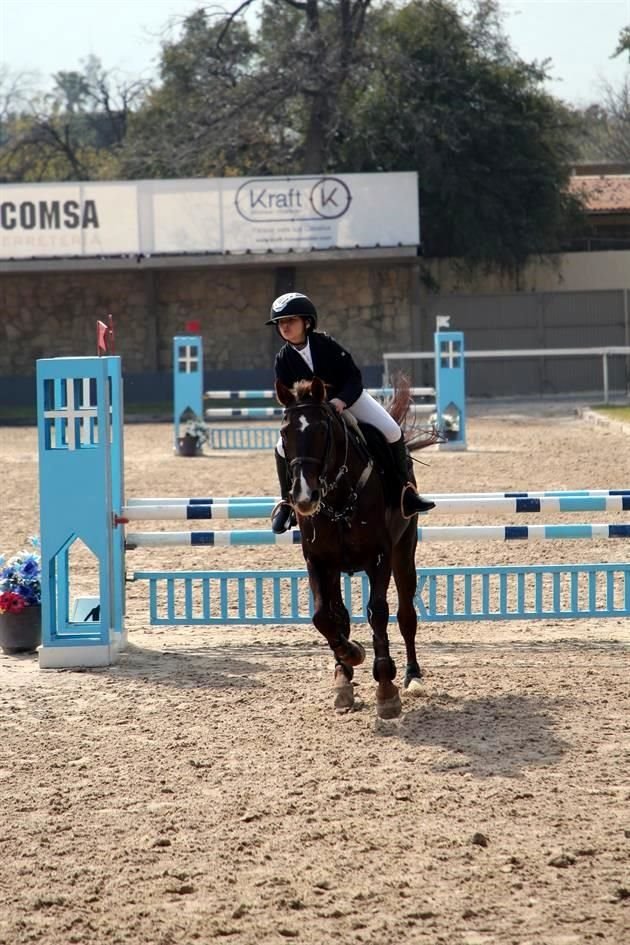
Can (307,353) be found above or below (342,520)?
above

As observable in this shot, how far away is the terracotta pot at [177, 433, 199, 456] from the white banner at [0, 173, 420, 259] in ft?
35.0

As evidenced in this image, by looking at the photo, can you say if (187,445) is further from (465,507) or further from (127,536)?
(465,507)

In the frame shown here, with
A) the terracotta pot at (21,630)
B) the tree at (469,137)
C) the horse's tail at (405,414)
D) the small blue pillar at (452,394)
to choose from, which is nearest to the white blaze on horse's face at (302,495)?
the horse's tail at (405,414)

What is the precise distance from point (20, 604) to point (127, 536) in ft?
2.39

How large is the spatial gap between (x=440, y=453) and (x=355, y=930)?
15960mm

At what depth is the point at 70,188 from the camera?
3019 centimetres

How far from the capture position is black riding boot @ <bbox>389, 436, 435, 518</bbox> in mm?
6797

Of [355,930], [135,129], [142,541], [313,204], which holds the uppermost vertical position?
[135,129]

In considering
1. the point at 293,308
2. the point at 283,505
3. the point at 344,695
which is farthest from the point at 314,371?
the point at 344,695

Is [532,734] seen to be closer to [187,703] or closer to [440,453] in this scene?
[187,703]

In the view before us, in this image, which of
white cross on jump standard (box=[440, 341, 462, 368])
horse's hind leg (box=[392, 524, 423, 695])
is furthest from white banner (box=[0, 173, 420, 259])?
horse's hind leg (box=[392, 524, 423, 695])

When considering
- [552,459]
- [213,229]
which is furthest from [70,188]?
[552,459]

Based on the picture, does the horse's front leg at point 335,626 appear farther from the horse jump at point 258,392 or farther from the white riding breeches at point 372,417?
the horse jump at point 258,392

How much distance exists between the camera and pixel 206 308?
108 feet
